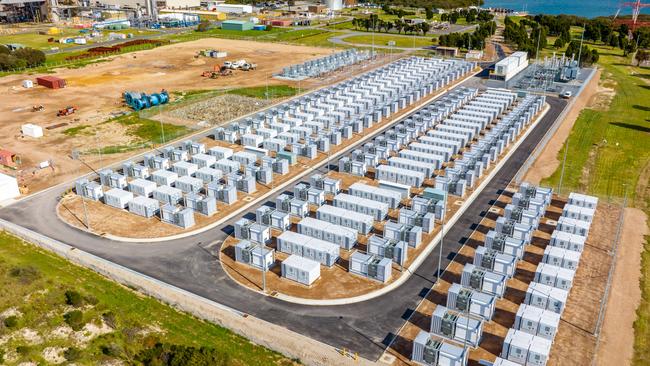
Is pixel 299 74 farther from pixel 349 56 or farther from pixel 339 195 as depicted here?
pixel 339 195

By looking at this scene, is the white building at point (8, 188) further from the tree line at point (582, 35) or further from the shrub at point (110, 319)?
the tree line at point (582, 35)

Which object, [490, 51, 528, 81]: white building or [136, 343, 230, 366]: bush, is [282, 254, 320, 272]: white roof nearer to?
[136, 343, 230, 366]: bush

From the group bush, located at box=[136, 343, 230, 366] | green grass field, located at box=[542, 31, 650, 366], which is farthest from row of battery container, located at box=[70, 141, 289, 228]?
green grass field, located at box=[542, 31, 650, 366]

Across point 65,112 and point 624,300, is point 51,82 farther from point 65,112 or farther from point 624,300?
point 624,300

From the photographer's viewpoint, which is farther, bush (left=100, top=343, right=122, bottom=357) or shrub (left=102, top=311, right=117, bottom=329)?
shrub (left=102, top=311, right=117, bottom=329)

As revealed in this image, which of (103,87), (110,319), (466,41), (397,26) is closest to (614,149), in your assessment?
(110,319)

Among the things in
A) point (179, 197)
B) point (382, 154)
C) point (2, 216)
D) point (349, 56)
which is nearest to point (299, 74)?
point (349, 56)
